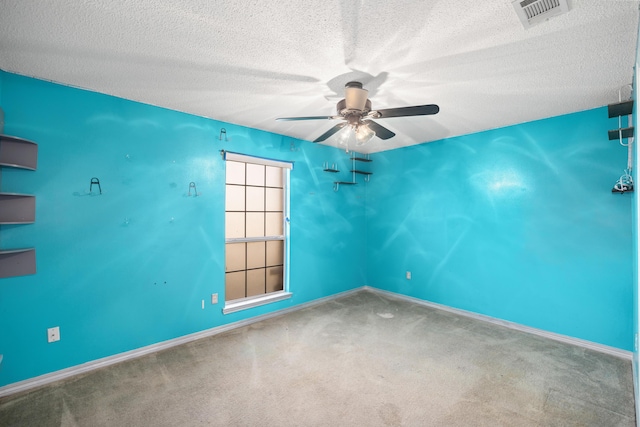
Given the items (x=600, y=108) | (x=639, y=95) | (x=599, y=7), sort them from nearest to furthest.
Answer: (x=599, y=7) < (x=639, y=95) < (x=600, y=108)

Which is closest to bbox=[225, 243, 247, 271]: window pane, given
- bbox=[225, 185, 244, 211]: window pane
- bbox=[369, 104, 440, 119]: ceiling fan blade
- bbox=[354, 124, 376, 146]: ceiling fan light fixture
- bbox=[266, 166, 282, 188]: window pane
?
bbox=[225, 185, 244, 211]: window pane

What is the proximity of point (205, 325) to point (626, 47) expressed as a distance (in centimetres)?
421

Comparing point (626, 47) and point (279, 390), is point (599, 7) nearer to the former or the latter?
point (626, 47)

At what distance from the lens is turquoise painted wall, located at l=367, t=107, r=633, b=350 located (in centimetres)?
281

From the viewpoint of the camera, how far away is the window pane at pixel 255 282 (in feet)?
13.9

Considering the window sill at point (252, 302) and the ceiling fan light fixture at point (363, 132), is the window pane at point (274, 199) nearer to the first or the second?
the window sill at point (252, 302)

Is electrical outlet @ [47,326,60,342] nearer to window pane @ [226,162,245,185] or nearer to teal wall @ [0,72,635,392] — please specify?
teal wall @ [0,72,635,392]

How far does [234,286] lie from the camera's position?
4137 mm

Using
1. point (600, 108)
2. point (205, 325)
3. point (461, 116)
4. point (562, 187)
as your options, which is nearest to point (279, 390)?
point (205, 325)

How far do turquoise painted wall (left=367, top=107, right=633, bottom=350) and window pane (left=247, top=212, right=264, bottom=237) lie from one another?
2.08 m

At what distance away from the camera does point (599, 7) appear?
1489 millimetres

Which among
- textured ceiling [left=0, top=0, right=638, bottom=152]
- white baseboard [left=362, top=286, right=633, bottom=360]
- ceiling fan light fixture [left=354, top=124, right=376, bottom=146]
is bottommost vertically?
white baseboard [left=362, top=286, right=633, bottom=360]

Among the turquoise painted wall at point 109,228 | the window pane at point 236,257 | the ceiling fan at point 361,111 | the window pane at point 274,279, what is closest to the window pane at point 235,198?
the window pane at point 236,257

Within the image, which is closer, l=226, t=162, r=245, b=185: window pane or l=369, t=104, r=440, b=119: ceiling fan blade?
l=369, t=104, r=440, b=119: ceiling fan blade
